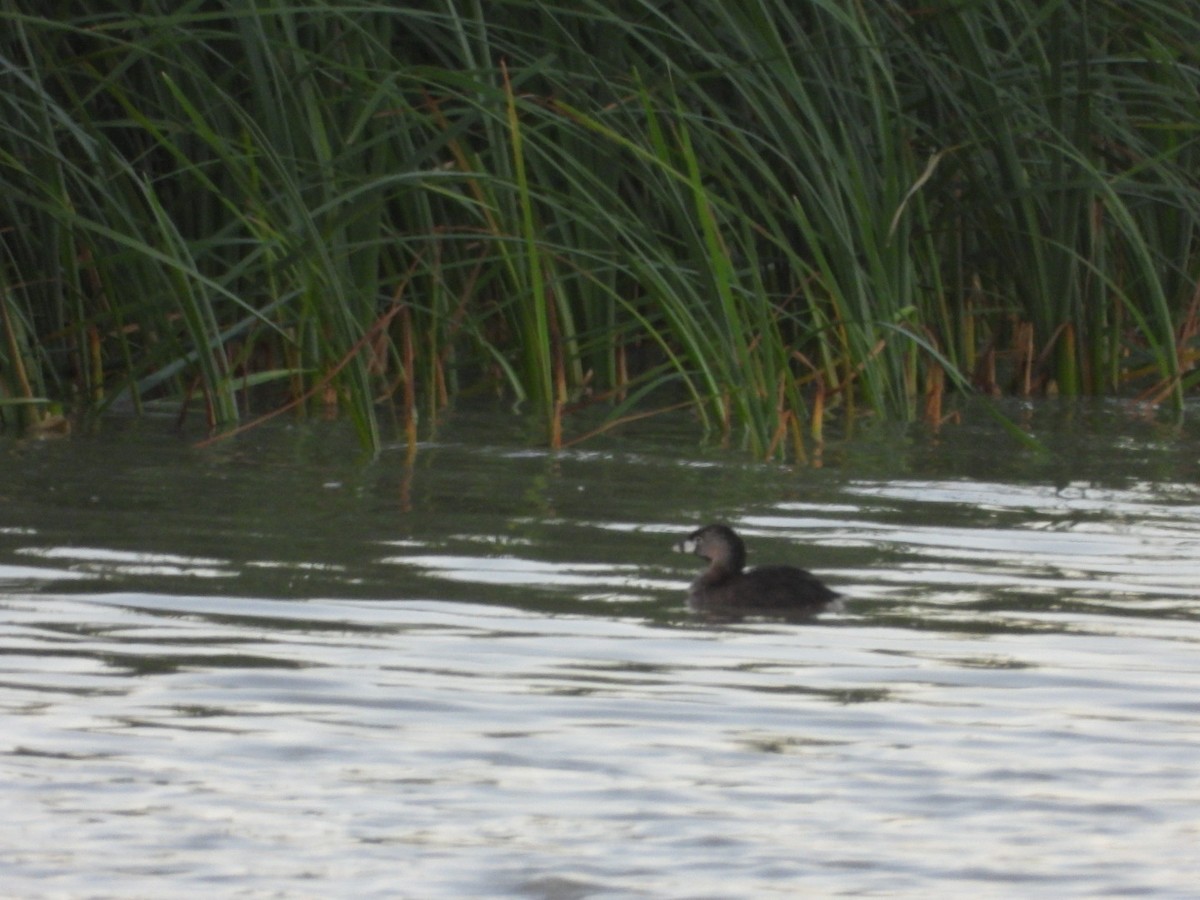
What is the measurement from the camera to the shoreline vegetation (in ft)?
21.5

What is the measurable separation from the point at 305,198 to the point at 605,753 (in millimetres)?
3663

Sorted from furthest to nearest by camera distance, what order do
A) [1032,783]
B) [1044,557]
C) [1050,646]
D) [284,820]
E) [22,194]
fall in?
1. [22,194]
2. [1044,557]
3. [1050,646]
4. [1032,783]
5. [284,820]

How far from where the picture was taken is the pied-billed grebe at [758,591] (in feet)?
16.0

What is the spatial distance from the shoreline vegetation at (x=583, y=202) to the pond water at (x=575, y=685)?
520 millimetres

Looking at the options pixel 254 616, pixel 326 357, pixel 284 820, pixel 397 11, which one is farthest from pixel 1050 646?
pixel 326 357

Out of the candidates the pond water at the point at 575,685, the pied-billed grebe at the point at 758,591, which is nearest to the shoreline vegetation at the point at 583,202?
the pond water at the point at 575,685

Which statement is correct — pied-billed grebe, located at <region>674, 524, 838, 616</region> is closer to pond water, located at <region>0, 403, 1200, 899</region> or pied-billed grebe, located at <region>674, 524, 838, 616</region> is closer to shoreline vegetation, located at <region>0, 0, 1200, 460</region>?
pond water, located at <region>0, 403, 1200, 899</region>

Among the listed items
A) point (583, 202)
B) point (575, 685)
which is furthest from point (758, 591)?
point (583, 202)

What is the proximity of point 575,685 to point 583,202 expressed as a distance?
2.72 meters

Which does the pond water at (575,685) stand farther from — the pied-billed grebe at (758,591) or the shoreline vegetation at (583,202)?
the shoreline vegetation at (583,202)

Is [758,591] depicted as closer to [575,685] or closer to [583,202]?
[575,685]

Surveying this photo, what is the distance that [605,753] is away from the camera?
3617 millimetres

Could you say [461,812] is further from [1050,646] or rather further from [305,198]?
[305,198]

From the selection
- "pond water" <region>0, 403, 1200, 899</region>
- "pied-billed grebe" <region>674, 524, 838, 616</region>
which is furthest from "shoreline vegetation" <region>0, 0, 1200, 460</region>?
"pied-billed grebe" <region>674, 524, 838, 616</region>
